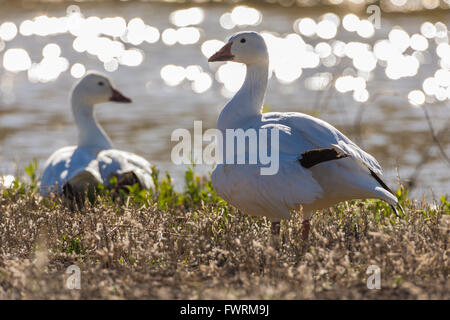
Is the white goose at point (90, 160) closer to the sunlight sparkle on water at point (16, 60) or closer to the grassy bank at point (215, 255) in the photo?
the grassy bank at point (215, 255)

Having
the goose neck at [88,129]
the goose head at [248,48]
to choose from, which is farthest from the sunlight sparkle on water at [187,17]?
the goose head at [248,48]

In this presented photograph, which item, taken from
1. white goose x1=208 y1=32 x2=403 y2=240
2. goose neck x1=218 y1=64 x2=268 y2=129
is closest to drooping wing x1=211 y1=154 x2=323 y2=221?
white goose x1=208 y1=32 x2=403 y2=240

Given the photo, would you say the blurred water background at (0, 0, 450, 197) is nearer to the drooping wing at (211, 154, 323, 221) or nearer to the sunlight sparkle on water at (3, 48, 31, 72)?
the sunlight sparkle on water at (3, 48, 31, 72)

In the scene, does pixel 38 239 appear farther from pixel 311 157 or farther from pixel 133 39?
pixel 133 39

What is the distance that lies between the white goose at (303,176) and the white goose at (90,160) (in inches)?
86.1

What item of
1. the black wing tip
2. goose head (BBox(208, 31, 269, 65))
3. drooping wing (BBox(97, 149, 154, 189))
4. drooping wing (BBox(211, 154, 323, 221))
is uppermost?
goose head (BBox(208, 31, 269, 65))

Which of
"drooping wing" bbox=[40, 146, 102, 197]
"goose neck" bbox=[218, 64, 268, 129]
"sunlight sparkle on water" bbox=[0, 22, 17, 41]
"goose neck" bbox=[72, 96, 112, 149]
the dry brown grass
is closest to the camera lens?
the dry brown grass

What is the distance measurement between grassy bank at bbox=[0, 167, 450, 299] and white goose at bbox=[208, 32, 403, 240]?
20 cm

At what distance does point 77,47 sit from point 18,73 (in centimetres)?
363

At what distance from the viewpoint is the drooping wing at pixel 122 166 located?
8438 millimetres

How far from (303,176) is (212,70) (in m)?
16.3

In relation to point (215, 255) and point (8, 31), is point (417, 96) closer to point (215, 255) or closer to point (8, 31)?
point (215, 255)

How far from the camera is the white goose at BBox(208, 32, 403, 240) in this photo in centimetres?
519
